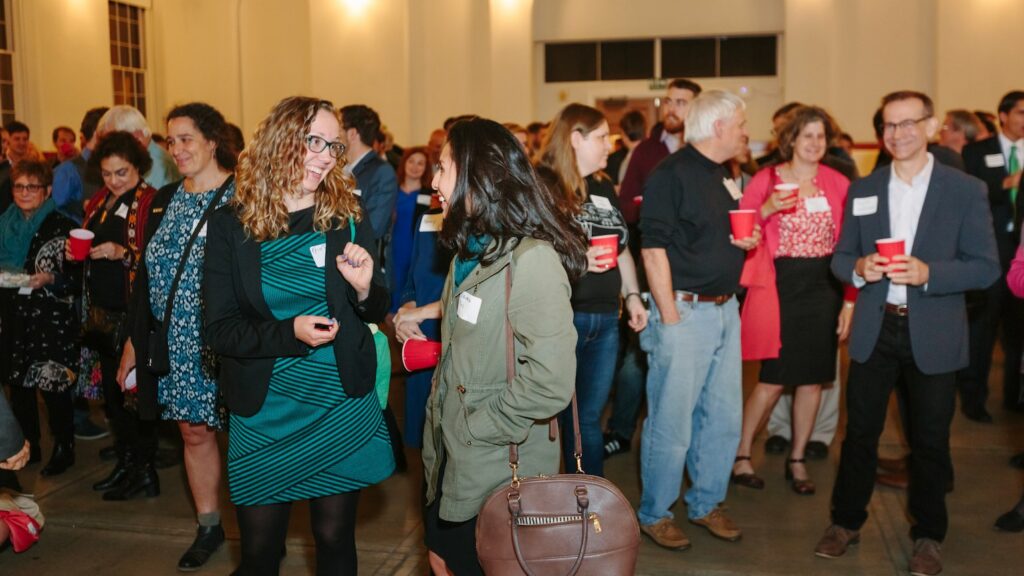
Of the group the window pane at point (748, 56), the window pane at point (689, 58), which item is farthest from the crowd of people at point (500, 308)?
the window pane at point (689, 58)

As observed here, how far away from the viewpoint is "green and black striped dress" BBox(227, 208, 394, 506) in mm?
2887

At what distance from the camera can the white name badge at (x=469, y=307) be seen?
261 cm

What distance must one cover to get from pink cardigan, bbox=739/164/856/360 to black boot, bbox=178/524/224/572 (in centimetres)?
263

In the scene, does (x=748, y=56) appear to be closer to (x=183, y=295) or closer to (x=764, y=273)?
(x=764, y=273)

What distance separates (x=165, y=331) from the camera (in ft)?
12.5

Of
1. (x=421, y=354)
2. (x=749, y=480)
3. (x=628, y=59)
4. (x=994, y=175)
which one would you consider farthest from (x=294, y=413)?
(x=628, y=59)

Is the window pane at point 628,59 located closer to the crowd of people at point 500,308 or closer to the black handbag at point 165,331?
the crowd of people at point 500,308

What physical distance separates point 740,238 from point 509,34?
13.5 meters

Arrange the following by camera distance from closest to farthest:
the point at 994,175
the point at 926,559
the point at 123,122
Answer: the point at 926,559 → the point at 123,122 → the point at 994,175

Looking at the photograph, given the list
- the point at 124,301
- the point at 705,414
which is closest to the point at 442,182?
the point at 705,414

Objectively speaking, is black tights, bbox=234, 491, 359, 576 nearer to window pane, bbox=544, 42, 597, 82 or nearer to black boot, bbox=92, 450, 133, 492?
black boot, bbox=92, 450, 133, 492

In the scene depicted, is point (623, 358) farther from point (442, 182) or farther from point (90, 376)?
point (442, 182)

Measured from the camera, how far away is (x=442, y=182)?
8.88 ft

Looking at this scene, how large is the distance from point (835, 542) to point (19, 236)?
4444 mm
